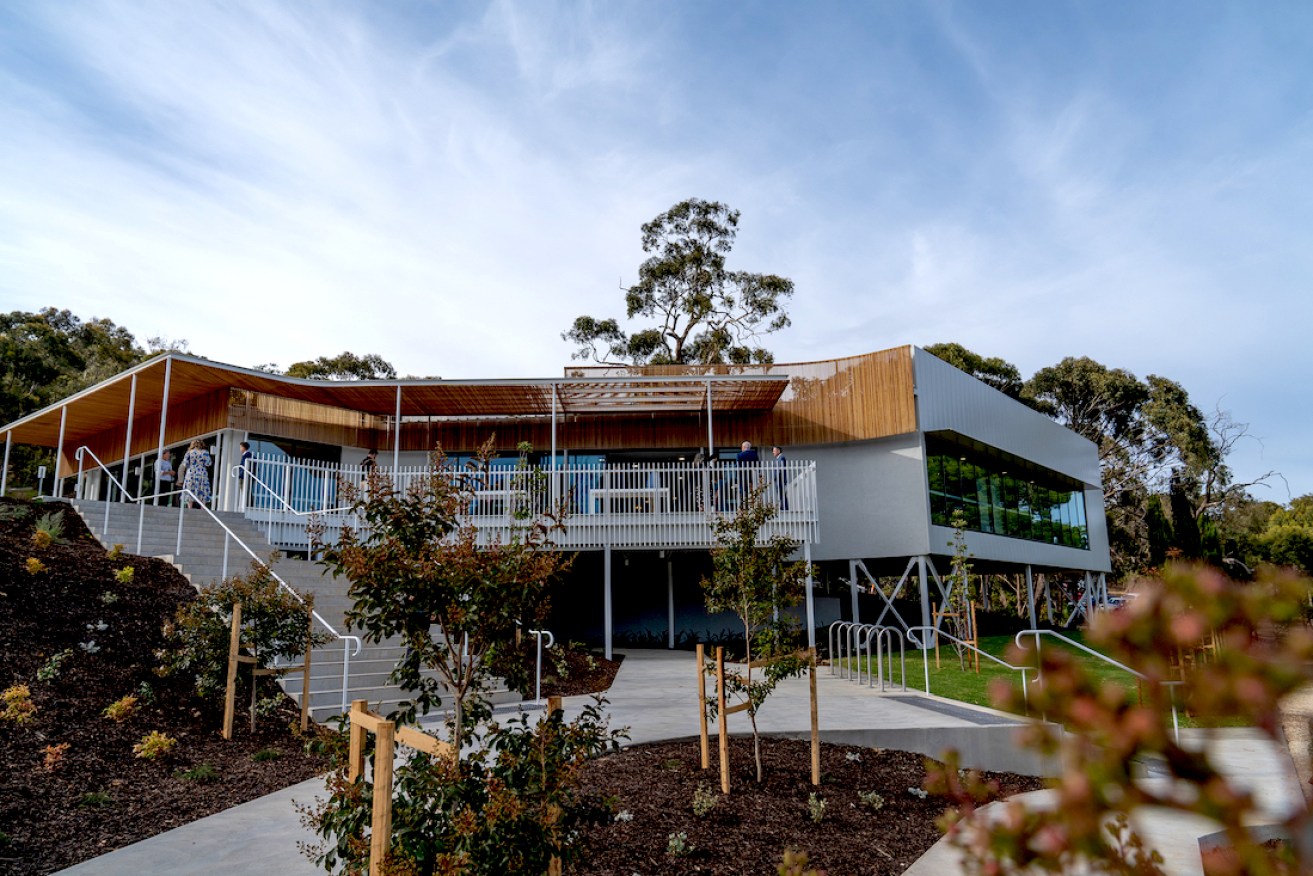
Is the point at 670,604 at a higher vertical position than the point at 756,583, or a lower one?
lower

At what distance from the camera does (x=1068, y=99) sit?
14211 millimetres

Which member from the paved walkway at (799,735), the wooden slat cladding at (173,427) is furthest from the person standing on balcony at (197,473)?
the paved walkway at (799,735)

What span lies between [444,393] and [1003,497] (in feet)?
48.4

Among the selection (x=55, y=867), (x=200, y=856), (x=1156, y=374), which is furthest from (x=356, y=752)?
(x=1156, y=374)

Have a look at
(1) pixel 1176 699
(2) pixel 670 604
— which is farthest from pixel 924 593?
(1) pixel 1176 699

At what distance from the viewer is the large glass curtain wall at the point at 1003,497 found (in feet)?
62.8

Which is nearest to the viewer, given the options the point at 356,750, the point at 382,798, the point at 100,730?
the point at 382,798

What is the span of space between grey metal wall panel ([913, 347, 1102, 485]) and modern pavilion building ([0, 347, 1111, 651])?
0.08m

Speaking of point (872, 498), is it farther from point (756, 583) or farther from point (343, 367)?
point (343, 367)

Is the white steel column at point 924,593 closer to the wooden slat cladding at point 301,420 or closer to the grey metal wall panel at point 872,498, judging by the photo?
the grey metal wall panel at point 872,498

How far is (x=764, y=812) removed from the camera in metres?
6.43

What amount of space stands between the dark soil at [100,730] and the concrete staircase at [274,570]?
26.6 inches

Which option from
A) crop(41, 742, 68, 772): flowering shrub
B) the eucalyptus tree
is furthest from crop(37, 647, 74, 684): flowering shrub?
the eucalyptus tree

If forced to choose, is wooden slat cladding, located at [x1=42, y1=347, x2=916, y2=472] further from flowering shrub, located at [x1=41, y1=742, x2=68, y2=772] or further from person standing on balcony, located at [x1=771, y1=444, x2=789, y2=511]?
flowering shrub, located at [x1=41, y1=742, x2=68, y2=772]
